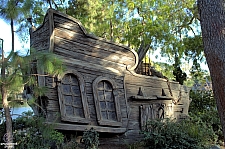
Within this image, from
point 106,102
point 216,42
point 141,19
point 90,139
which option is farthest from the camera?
point 141,19

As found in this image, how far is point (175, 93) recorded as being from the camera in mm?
9086

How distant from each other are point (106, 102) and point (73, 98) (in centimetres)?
95

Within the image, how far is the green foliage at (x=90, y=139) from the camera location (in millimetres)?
5691

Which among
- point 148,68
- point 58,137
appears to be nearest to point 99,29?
point 148,68

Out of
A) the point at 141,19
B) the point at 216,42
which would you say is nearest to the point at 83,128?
the point at 216,42

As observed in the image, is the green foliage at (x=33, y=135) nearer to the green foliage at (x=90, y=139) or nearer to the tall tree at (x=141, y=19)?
the green foliage at (x=90, y=139)

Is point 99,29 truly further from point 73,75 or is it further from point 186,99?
point 73,75

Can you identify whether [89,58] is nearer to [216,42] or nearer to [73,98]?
[73,98]

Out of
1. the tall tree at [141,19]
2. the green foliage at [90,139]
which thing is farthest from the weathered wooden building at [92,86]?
the tall tree at [141,19]

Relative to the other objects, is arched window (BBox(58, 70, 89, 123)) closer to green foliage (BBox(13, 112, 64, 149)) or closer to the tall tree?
green foliage (BBox(13, 112, 64, 149))

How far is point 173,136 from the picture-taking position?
263 inches

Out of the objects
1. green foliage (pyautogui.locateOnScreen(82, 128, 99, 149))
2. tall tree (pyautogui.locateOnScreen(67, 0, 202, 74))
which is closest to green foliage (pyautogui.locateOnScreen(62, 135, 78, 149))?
green foliage (pyautogui.locateOnScreen(82, 128, 99, 149))

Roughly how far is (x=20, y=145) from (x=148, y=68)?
571 centimetres

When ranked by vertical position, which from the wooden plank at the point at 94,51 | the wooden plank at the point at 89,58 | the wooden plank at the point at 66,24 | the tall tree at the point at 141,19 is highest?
the tall tree at the point at 141,19
